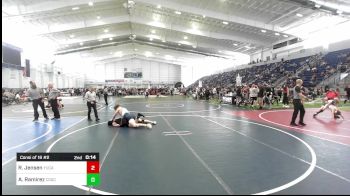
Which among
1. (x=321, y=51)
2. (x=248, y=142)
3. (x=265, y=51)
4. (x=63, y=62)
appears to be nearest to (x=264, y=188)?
(x=248, y=142)

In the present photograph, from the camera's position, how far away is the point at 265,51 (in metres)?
42.7

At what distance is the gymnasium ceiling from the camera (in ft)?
75.9

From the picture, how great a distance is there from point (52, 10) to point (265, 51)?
3099cm

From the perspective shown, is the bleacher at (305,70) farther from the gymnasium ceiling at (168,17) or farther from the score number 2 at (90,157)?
the score number 2 at (90,157)

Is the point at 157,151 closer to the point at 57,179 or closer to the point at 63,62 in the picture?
the point at 57,179

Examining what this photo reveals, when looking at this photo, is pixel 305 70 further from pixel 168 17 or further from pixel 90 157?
pixel 90 157

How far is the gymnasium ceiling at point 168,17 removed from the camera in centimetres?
2314

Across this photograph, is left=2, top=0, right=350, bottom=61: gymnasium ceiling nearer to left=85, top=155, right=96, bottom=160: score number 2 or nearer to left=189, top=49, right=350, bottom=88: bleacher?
left=189, top=49, right=350, bottom=88: bleacher

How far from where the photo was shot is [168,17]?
31578 millimetres
